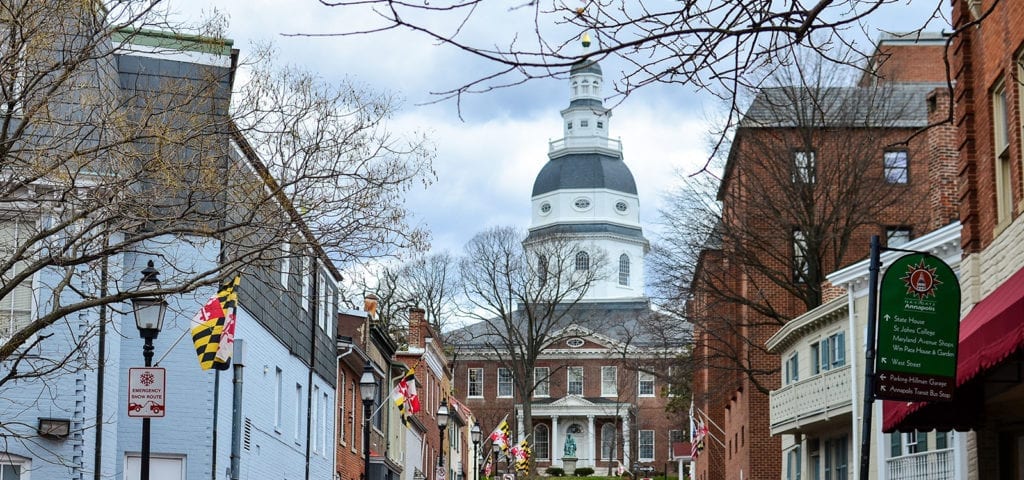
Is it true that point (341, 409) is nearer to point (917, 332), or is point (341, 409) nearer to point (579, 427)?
point (917, 332)

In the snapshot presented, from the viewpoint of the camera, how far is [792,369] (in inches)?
1705

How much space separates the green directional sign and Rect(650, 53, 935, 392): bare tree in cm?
2661

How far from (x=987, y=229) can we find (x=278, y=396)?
19.7 m

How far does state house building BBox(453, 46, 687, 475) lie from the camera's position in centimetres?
12325

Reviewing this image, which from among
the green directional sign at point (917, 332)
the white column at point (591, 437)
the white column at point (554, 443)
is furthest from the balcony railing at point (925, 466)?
the white column at point (554, 443)

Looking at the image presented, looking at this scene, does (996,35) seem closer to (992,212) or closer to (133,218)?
(992,212)

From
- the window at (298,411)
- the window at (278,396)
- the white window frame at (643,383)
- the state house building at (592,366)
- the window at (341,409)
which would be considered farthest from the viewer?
the white window frame at (643,383)

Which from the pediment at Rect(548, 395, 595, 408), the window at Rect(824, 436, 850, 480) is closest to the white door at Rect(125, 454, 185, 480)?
the window at Rect(824, 436, 850, 480)

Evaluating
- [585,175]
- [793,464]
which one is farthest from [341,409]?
[585,175]

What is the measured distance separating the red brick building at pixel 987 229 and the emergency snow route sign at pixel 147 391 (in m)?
9.09

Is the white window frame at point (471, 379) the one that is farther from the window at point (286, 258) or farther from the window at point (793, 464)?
the window at point (286, 258)

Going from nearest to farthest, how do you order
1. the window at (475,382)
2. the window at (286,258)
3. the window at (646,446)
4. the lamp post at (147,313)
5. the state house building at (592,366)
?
the window at (286,258)
the lamp post at (147,313)
the state house building at (592,366)
the window at (646,446)
the window at (475,382)

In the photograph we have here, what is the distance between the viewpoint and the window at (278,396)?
34.2 metres

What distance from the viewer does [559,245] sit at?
104500mm
